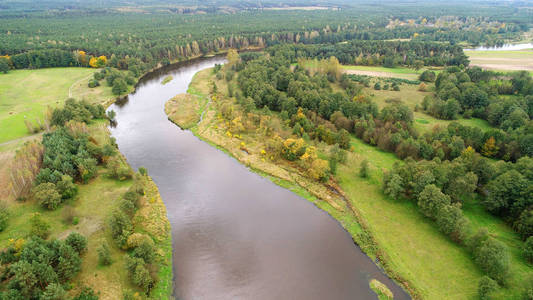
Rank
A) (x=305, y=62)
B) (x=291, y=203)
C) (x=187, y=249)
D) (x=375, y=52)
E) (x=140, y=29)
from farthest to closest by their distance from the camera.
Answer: (x=140, y=29) → (x=375, y=52) → (x=305, y=62) → (x=291, y=203) → (x=187, y=249)

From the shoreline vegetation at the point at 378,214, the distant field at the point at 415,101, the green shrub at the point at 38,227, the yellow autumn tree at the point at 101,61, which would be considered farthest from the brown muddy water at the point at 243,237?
the yellow autumn tree at the point at 101,61

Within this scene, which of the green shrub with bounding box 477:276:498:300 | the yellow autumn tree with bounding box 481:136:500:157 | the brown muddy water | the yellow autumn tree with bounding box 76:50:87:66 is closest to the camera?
the green shrub with bounding box 477:276:498:300

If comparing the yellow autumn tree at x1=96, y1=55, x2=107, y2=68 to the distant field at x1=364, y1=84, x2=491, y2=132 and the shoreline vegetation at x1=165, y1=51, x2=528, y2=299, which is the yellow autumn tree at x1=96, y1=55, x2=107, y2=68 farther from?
the distant field at x1=364, y1=84, x2=491, y2=132

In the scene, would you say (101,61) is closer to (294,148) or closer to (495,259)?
(294,148)

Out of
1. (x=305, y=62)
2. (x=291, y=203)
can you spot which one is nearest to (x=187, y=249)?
(x=291, y=203)

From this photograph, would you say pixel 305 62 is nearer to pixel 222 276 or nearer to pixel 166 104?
pixel 166 104

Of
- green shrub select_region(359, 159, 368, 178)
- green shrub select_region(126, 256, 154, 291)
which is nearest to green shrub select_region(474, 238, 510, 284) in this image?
green shrub select_region(359, 159, 368, 178)
